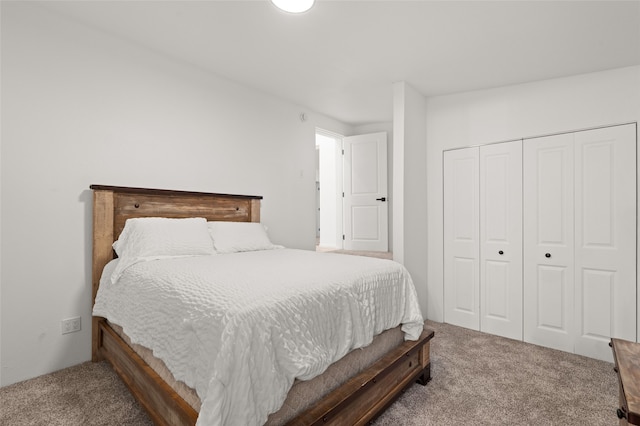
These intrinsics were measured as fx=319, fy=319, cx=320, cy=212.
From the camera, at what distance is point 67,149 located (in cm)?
224

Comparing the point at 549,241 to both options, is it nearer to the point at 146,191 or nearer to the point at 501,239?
the point at 501,239

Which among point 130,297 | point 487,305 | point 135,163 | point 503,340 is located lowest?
point 503,340

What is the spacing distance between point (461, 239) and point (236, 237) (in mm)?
2355

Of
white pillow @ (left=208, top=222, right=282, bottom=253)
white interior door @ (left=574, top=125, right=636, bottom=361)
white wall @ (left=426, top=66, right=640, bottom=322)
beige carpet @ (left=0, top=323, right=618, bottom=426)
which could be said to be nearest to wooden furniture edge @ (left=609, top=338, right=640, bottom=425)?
beige carpet @ (left=0, top=323, right=618, bottom=426)

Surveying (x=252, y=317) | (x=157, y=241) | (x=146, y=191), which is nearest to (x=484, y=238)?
(x=252, y=317)

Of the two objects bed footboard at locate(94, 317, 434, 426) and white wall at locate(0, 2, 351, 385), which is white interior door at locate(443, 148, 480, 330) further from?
white wall at locate(0, 2, 351, 385)

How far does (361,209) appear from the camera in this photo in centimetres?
486

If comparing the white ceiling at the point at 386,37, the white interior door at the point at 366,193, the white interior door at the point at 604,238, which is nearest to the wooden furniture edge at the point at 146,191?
the white ceiling at the point at 386,37

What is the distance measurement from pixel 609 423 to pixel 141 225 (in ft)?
10.4

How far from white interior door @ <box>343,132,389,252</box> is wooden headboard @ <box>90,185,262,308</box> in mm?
2082

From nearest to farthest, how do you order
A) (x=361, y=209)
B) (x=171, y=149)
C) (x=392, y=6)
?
(x=392, y=6), (x=171, y=149), (x=361, y=209)

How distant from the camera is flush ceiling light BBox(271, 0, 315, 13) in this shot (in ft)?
6.34

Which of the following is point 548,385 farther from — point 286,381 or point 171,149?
point 171,149

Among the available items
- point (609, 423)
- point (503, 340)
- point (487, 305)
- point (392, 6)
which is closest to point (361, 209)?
point (487, 305)
